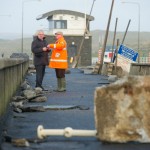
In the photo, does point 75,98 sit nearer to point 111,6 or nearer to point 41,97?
point 41,97

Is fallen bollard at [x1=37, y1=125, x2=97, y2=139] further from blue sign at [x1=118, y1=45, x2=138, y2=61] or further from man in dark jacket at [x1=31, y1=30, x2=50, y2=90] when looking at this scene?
blue sign at [x1=118, y1=45, x2=138, y2=61]

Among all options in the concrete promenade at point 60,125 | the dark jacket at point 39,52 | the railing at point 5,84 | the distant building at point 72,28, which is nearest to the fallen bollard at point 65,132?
the concrete promenade at point 60,125

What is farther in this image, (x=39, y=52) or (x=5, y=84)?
(x=39, y=52)

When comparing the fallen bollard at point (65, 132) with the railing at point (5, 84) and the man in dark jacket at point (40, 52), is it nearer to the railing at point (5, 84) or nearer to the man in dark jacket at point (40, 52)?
the railing at point (5, 84)

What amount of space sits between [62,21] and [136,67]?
191 ft

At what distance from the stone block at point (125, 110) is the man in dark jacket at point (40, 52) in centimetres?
940

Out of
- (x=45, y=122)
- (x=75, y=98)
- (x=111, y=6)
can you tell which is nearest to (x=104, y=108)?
(x=45, y=122)

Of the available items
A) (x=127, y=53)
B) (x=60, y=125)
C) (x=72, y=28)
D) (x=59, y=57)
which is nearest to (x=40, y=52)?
(x=59, y=57)

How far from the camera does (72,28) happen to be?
8200 centimetres

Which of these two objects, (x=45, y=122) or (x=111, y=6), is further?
(x=111, y=6)

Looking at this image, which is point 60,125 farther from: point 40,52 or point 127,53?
point 127,53

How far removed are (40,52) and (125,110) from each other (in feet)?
32.1

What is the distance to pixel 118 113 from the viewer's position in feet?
24.2

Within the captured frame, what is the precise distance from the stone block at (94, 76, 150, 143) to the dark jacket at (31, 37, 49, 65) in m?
9.55
